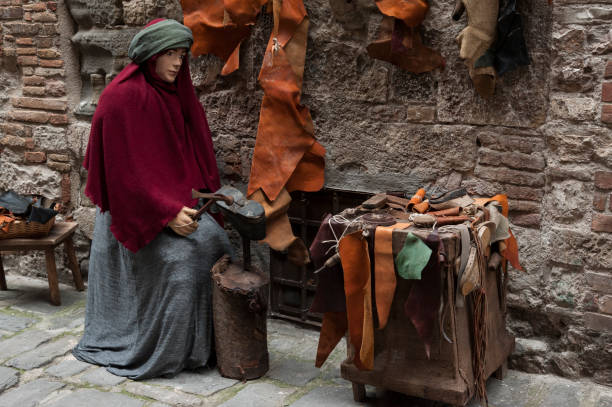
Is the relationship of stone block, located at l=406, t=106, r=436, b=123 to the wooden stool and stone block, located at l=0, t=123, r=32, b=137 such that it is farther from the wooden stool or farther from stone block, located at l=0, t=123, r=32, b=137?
stone block, located at l=0, t=123, r=32, b=137

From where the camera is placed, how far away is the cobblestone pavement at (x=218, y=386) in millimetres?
3326

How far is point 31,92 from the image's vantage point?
488cm

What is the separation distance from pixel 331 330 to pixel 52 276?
2.05 metres

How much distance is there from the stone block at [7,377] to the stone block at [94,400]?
306mm

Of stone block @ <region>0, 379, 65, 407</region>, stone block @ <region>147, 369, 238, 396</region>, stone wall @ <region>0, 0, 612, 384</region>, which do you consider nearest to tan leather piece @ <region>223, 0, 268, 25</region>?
stone wall @ <region>0, 0, 612, 384</region>

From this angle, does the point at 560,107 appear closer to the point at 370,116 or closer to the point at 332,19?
the point at 370,116

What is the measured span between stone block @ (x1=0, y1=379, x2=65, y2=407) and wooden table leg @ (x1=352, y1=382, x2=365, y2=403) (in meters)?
1.35

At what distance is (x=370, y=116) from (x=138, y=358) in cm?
166

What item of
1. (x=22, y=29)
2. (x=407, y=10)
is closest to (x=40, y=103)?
(x=22, y=29)

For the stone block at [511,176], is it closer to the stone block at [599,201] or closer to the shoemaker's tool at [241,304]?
the stone block at [599,201]

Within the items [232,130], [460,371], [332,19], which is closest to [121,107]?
[232,130]

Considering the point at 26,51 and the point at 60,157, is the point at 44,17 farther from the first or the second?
the point at 60,157

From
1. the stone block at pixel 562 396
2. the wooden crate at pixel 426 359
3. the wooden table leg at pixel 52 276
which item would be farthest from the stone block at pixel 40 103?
the stone block at pixel 562 396

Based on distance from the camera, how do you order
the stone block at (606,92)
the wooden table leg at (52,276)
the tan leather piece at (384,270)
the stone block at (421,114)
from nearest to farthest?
1. the tan leather piece at (384,270)
2. the stone block at (606,92)
3. the stone block at (421,114)
4. the wooden table leg at (52,276)
